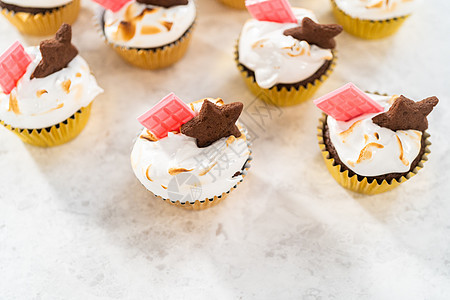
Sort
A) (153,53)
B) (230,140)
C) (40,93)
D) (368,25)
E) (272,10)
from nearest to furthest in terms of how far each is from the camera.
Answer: (230,140) → (40,93) → (272,10) → (153,53) → (368,25)

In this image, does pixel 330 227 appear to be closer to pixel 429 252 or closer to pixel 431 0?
pixel 429 252

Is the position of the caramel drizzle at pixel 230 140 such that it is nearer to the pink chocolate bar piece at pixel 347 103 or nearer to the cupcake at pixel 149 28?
the pink chocolate bar piece at pixel 347 103

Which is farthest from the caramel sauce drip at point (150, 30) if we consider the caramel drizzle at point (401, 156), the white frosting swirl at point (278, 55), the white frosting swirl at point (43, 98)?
the caramel drizzle at point (401, 156)

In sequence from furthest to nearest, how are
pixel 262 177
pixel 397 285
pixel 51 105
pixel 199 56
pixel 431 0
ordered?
pixel 431 0, pixel 199 56, pixel 262 177, pixel 51 105, pixel 397 285

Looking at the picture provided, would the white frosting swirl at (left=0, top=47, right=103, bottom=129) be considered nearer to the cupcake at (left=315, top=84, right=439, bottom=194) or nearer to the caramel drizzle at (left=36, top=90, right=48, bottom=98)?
the caramel drizzle at (left=36, top=90, right=48, bottom=98)

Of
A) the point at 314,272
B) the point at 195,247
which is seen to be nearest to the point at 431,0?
the point at 314,272

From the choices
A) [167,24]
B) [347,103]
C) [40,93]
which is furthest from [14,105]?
[347,103]

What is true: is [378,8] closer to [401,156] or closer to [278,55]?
[278,55]
